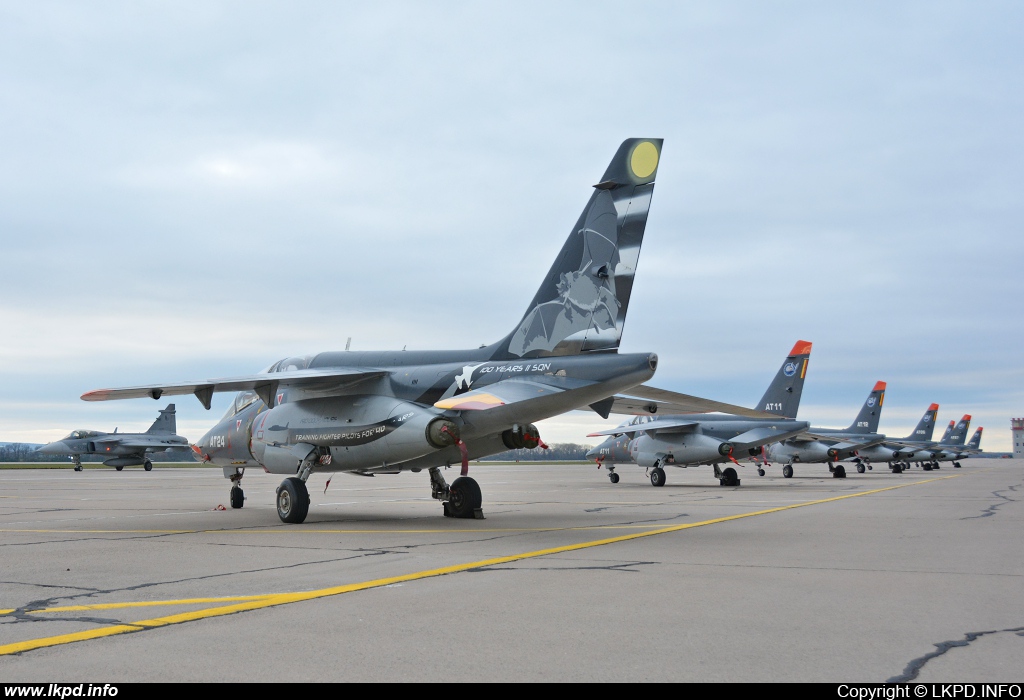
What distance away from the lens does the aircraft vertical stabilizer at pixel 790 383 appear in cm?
3155

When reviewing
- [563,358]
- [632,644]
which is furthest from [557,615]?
[563,358]

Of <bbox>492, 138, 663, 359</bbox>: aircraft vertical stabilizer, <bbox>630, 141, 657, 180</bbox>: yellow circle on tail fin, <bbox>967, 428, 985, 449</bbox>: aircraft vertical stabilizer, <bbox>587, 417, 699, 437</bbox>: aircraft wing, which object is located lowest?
<bbox>967, 428, 985, 449</bbox>: aircraft vertical stabilizer

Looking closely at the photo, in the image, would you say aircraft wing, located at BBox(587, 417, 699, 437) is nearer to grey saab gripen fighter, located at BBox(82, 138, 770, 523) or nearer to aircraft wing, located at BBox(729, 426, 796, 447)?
aircraft wing, located at BBox(729, 426, 796, 447)

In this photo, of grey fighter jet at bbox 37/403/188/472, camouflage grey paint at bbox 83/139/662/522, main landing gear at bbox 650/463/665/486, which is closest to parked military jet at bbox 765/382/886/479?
main landing gear at bbox 650/463/665/486

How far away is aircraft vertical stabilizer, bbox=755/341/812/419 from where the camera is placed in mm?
31547

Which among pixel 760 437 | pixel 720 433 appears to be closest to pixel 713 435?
pixel 720 433

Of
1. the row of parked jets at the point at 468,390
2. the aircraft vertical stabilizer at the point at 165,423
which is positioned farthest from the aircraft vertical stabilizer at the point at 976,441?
the row of parked jets at the point at 468,390

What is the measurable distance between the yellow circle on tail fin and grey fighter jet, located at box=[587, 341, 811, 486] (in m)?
19.0

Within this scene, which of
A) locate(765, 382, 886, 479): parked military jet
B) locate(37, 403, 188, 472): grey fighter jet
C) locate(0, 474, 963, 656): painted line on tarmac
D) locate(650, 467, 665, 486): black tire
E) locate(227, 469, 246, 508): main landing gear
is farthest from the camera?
locate(37, 403, 188, 472): grey fighter jet

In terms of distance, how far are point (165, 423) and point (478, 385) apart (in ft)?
184

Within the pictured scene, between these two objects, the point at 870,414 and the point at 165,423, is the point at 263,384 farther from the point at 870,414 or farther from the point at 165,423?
the point at 165,423
